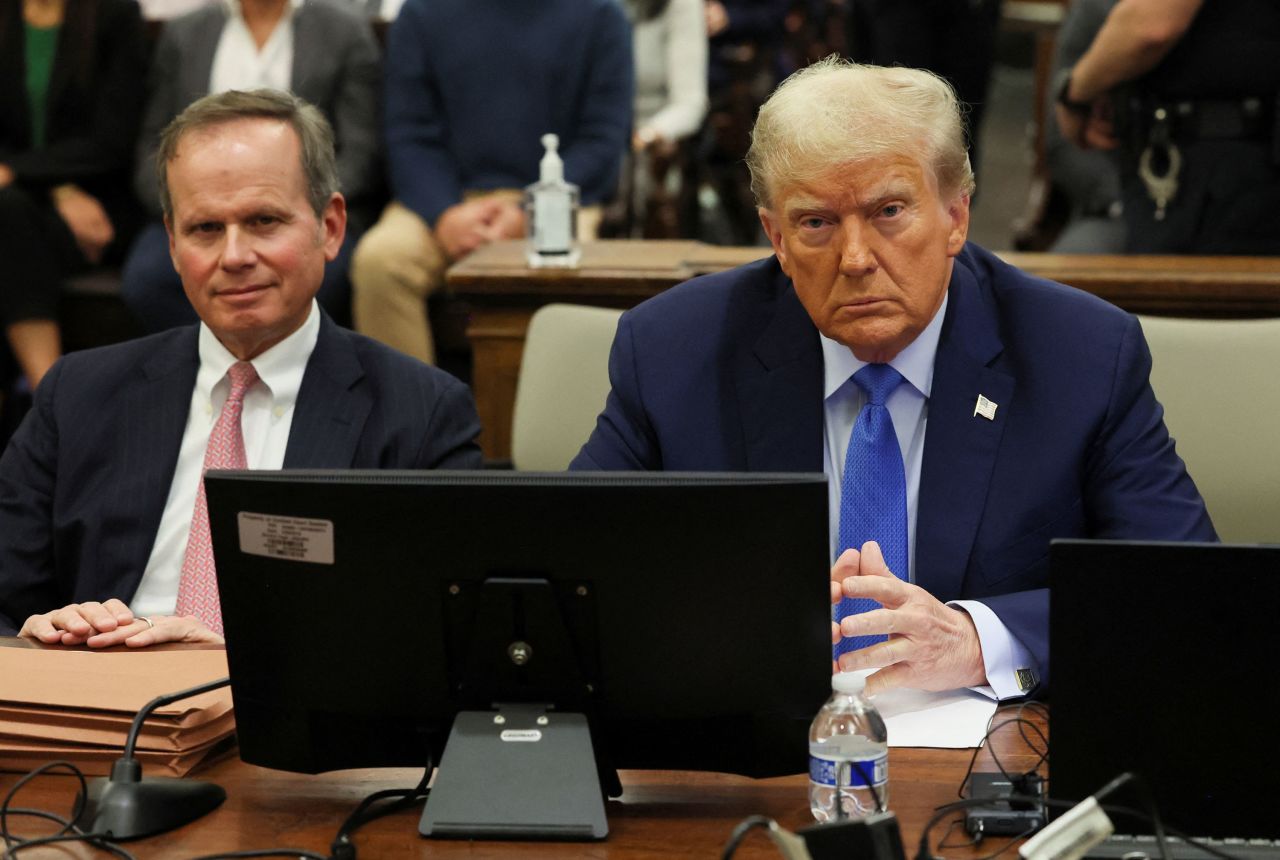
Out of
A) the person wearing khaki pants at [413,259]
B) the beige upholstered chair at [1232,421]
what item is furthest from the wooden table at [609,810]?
the person wearing khaki pants at [413,259]

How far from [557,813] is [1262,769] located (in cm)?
67

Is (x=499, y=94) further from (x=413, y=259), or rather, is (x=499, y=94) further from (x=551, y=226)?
(x=551, y=226)

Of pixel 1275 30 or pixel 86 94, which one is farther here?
pixel 86 94

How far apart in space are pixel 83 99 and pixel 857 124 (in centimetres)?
362

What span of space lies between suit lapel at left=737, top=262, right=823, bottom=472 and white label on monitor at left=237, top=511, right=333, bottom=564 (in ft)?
2.77

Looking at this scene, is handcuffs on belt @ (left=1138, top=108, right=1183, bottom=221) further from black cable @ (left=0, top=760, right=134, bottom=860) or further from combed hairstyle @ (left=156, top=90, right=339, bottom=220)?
black cable @ (left=0, top=760, right=134, bottom=860)

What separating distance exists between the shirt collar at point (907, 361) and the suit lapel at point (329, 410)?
0.73 metres

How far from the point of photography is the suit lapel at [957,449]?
2.24 m

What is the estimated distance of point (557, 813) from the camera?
5.37ft

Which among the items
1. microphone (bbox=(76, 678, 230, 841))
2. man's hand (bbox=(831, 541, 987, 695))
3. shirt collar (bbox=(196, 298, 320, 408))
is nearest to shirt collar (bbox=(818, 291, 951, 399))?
man's hand (bbox=(831, 541, 987, 695))

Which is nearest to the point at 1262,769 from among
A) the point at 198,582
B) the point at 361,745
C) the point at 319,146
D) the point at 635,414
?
the point at 361,745

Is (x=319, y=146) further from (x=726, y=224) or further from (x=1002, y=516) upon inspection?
(x=726, y=224)

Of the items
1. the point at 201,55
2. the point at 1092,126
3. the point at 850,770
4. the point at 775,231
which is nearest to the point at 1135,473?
the point at 775,231

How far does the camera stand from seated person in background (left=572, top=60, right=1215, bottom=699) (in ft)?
7.27
